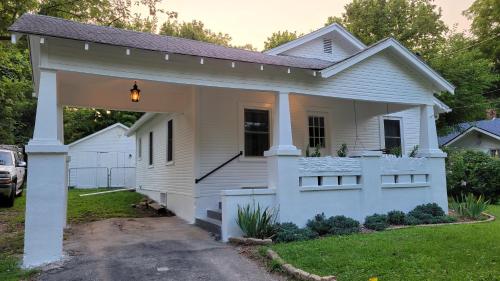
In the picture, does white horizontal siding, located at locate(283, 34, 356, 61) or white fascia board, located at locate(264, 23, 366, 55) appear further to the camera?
white horizontal siding, located at locate(283, 34, 356, 61)

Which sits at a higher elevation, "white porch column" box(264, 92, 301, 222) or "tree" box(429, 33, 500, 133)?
"tree" box(429, 33, 500, 133)

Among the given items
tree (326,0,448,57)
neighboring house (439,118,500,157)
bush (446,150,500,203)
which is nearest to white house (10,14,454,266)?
bush (446,150,500,203)

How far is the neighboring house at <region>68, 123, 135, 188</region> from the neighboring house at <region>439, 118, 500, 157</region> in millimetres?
20055

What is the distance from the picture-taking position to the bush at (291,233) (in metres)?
7.39

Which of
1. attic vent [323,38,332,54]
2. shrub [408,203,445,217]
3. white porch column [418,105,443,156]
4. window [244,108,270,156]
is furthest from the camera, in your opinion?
attic vent [323,38,332,54]

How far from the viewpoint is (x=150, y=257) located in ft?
21.1

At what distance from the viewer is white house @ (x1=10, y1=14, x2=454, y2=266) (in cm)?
648

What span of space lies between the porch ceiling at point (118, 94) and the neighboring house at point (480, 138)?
61.4 feet

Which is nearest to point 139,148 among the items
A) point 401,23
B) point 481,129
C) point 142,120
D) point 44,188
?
point 142,120

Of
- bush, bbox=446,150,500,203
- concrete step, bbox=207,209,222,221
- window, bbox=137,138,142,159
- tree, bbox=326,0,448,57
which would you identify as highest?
tree, bbox=326,0,448,57

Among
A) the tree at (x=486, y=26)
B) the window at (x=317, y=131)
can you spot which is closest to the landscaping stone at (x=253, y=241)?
the window at (x=317, y=131)

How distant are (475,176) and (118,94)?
1251 centimetres

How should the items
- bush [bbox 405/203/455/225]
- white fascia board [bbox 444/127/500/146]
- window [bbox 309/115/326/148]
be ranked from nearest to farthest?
bush [bbox 405/203/455/225], window [bbox 309/115/326/148], white fascia board [bbox 444/127/500/146]

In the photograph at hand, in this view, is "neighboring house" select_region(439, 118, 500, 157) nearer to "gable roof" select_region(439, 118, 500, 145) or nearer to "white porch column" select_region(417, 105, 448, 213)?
"gable roof" select_region(439, 118, 500, 145)
